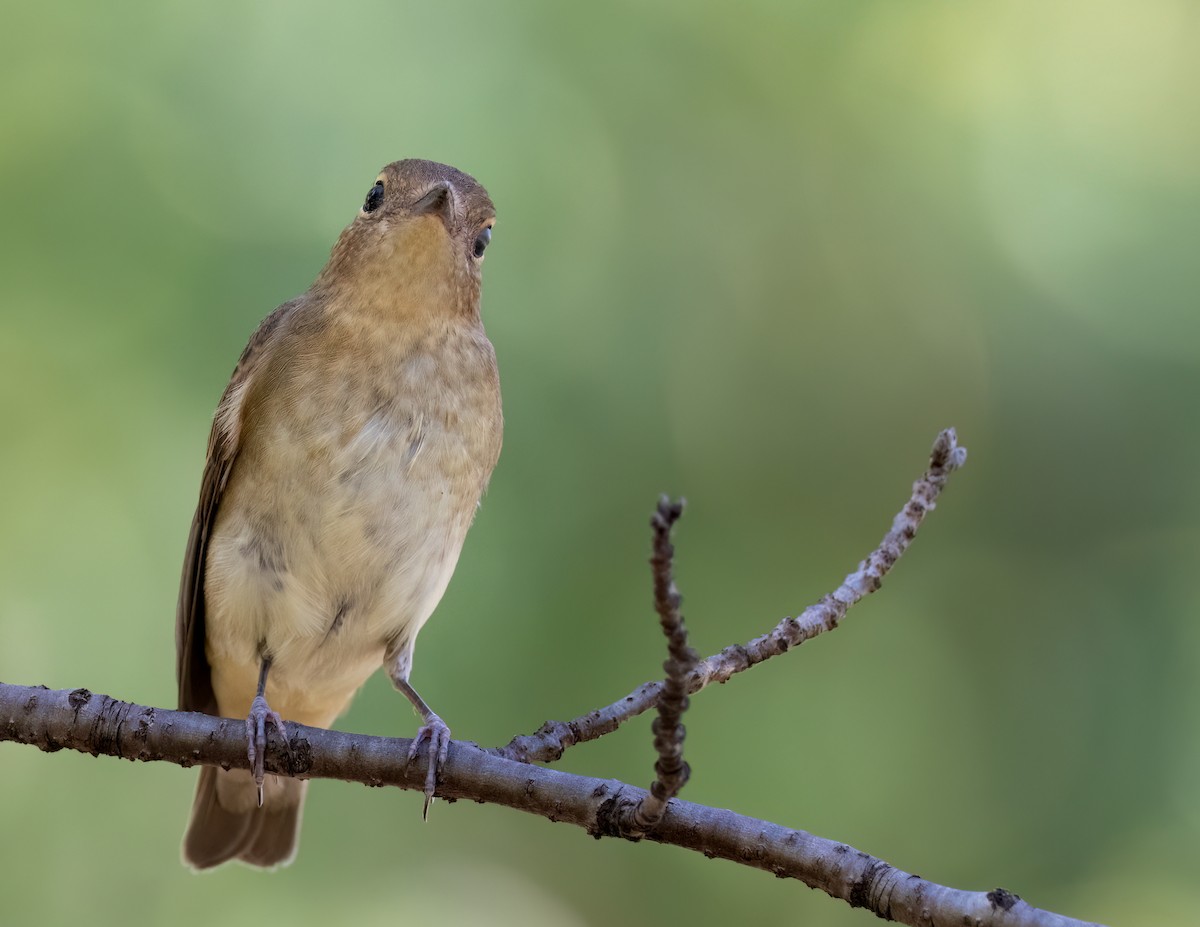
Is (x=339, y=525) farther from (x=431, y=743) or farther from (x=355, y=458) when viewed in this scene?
(x=431, y=743)

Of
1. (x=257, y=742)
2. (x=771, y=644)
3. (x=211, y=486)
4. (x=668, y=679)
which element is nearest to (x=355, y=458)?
(x=211, y=486)

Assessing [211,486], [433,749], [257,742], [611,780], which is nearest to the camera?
[611,780]

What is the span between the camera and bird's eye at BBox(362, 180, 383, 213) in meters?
4.86

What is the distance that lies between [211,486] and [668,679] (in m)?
2.83

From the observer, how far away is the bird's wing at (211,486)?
4750 millimetres

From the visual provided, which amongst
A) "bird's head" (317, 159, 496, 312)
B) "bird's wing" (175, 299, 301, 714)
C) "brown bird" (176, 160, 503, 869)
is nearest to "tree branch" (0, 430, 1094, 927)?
"brown bird" (176, 160, 503, 869)

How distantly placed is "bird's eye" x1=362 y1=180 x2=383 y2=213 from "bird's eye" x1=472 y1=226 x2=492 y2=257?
0.36 meters

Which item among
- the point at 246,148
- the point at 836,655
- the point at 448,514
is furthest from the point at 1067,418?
the point at 246,148

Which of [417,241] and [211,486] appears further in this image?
[211,486]

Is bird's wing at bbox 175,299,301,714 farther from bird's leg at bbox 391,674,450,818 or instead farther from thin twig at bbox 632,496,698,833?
thin twig at bbox 632,496,698,833

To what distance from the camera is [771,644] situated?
321cm

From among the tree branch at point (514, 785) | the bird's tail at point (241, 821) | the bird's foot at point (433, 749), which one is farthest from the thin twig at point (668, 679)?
the bird's tail at point (241, 821)

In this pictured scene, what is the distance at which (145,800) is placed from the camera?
6.23 m

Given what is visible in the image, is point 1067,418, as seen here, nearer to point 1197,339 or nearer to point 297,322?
point 1197,339
